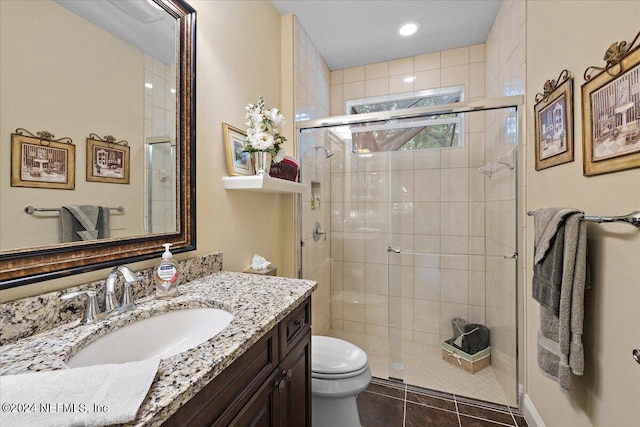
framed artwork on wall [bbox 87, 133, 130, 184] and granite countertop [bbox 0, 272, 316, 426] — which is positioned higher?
framed artwork on wall [bbox 87, 133, 130, 184]

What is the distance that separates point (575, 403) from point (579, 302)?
1.60 feet

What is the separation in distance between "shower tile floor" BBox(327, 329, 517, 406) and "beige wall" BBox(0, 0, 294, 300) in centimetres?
114

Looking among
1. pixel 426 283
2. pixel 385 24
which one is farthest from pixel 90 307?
pixel 385 24

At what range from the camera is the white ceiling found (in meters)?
2.04

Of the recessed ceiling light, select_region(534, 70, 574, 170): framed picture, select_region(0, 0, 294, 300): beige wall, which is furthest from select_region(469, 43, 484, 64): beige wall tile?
select_region(0, 0, 294, 300): beige wall

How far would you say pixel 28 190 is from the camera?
76 cm

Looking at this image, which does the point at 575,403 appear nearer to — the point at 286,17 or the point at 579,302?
the point at 579,302

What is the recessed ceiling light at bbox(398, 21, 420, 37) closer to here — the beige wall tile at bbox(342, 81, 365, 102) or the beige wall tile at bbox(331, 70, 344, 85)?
the beige wall tile at bbox(342, 81, 365, 102)

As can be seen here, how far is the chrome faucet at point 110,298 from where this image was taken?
0.82m

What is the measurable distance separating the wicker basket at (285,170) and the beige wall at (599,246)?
1.39 metres

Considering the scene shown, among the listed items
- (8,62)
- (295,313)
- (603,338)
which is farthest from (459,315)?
(8,62)

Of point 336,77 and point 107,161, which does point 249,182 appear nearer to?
point 107,161

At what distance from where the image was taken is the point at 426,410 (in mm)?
1719

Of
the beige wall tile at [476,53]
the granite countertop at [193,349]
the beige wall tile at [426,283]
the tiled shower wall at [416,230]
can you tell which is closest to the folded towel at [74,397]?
the granite countertop at [193,349]
